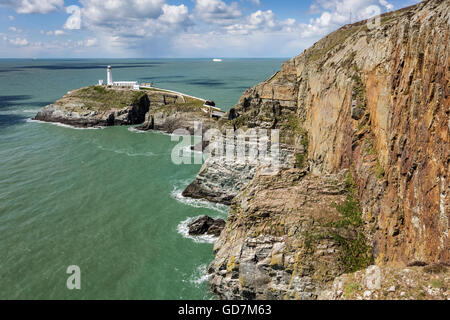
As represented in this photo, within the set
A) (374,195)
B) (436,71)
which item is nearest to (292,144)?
(374,195)

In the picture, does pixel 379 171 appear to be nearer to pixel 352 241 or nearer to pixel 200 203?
pixel 352 241

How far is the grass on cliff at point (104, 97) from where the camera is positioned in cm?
8775

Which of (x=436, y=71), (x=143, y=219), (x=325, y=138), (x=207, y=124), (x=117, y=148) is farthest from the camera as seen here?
(x=207, y=124)

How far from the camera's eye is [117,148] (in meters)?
63.4

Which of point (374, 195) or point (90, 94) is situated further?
point (90, 94)

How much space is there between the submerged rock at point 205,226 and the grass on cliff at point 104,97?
6424 centimetres

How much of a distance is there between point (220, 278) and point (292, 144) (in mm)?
19039

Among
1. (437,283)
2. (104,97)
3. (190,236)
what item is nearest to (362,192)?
(437,283)

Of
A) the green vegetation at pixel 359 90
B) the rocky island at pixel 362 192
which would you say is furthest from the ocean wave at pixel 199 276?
the green vegetation at pixel 359 90

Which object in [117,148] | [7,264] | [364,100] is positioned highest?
[364,100]

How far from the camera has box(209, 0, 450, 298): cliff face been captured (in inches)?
505

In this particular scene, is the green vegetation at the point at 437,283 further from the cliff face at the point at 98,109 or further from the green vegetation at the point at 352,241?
the cliff face at the point at 98,109

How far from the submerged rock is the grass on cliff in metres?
64.2
